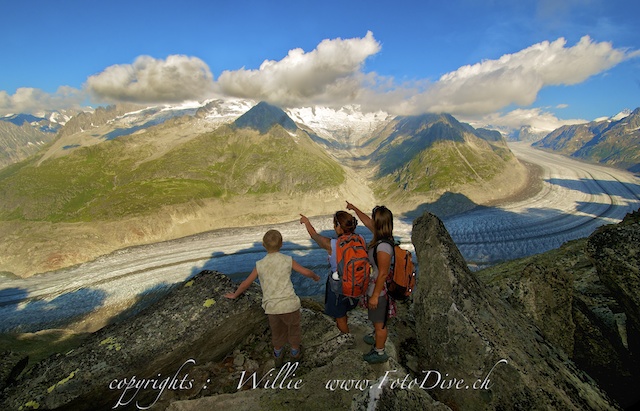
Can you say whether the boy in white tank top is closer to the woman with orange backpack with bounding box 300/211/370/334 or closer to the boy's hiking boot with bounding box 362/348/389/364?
the woman with orange backpack with bounding box 300/211/370/334

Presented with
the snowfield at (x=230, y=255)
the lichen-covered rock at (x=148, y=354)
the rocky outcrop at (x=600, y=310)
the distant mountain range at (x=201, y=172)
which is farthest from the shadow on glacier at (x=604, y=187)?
the lichen-covered rock at (x=148, y=354)

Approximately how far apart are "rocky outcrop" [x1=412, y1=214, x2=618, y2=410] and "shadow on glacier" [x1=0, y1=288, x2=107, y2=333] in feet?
218

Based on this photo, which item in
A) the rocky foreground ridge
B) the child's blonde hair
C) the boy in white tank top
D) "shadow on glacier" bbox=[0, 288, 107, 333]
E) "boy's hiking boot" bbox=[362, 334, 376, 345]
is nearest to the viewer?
the rocky foreground ridge

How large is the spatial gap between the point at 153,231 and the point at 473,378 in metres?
98.7

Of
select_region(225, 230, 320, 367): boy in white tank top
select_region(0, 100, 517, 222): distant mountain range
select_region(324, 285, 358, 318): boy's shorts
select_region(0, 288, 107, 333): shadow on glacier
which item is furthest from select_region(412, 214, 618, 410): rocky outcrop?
select_region(0, 100, 517, 222): distant mountain range

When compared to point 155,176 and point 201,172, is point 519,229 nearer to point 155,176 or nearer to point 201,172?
point 201,172

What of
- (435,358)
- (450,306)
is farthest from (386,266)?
(435,358)

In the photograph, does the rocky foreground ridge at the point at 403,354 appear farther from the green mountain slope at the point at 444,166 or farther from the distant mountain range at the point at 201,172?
the green mountain slope at the point at 444,166

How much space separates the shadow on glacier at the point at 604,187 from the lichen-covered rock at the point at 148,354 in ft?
469

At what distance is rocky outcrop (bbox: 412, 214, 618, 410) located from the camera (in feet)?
19.8

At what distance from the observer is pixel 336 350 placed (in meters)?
8.04

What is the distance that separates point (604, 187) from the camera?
120 m

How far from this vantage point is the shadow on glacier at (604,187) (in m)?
110

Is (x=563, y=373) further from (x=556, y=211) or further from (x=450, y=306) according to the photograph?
(x=556, y=211)
